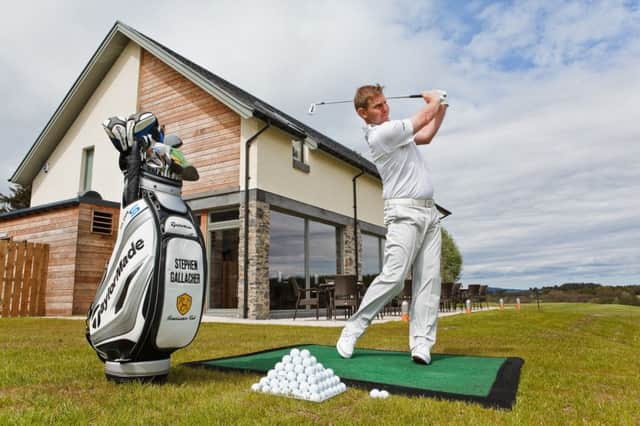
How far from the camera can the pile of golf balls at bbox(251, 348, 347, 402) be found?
2.25m

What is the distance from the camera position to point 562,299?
77.6 ft

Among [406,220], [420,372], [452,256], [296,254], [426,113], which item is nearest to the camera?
[420,372]

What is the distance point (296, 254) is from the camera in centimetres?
1196

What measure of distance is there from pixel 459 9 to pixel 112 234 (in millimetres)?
9806

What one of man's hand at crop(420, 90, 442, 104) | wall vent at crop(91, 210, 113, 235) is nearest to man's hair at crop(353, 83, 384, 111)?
man's hand at crop(420, 90, 442, 104)

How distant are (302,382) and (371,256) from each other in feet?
45.2

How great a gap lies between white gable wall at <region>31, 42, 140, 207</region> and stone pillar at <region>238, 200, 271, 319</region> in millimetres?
4845

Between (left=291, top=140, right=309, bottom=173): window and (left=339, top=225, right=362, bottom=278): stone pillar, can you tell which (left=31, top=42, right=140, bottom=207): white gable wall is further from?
(left=339, top=225, right=362, bottom=278): stone pillar

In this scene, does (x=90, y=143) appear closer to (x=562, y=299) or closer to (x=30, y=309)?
(x=30, y=309)

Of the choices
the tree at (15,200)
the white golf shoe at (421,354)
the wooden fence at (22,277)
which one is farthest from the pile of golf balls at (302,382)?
the tree at (15,200)

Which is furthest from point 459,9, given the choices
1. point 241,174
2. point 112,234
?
point 112,234

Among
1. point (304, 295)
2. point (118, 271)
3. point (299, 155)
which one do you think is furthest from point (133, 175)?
point (299, 155)

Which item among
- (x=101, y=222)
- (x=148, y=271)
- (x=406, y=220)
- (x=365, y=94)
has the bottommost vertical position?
(x=148, y=271)

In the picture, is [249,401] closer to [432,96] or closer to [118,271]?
[118,271]
